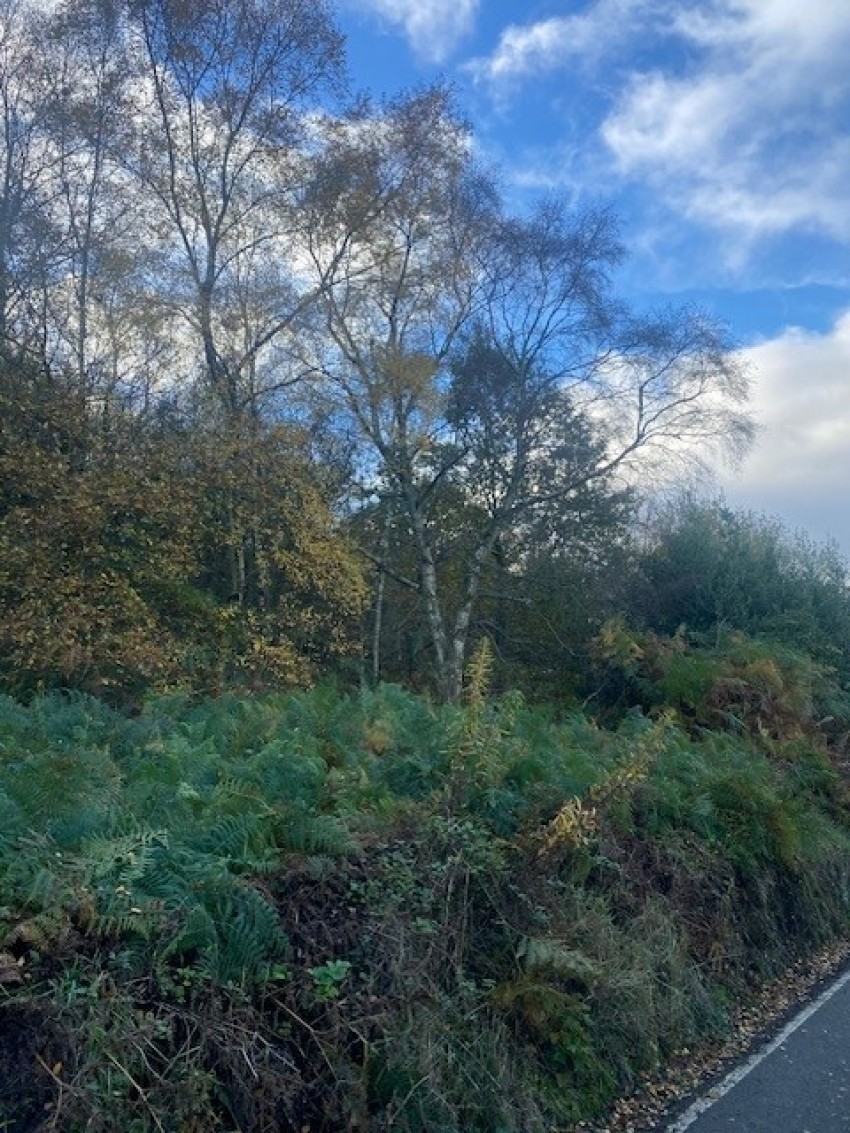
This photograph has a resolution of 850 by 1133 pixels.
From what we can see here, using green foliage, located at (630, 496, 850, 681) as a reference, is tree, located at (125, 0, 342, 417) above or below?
above

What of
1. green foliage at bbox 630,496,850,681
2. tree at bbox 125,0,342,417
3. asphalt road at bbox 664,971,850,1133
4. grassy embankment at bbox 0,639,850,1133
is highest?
tree at bbox 125,0,342,417

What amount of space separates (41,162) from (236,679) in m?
9.78

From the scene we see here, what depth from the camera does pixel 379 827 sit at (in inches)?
265

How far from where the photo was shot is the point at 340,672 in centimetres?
2078

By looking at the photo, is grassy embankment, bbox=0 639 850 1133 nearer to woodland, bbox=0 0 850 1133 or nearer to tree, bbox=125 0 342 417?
woodland, bbox=0 0 850 1133

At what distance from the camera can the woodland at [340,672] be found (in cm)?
501

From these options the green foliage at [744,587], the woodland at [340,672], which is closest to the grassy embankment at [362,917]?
the woodland at [340,672]

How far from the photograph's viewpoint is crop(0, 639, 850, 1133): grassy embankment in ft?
14.8

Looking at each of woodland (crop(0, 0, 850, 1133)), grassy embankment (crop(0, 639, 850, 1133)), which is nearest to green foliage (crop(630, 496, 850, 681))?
woodland (crop(0, 0, 850, 1133))

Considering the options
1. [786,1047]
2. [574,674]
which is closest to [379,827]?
[786,1047]

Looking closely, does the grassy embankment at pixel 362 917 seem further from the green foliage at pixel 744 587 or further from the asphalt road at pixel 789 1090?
the green foliage at pixel 744 587

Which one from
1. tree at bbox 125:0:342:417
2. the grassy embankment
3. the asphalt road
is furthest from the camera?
tree at bbox 125:0:342:417

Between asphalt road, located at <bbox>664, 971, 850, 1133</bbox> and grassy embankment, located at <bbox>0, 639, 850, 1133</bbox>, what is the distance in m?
0.46

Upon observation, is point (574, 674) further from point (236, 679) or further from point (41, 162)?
point (41, 162)
